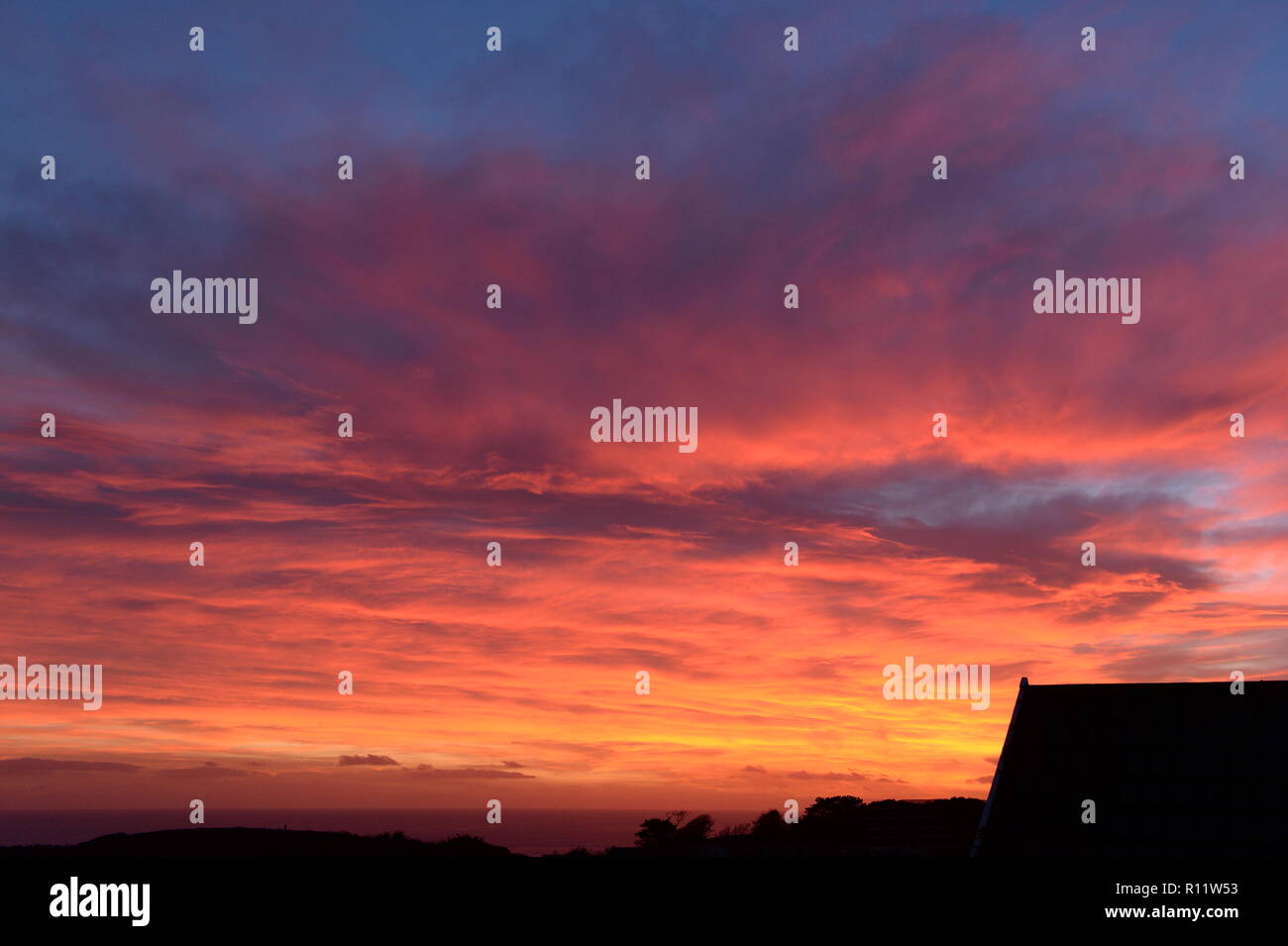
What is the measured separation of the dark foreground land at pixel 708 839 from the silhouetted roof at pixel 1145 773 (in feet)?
34.0

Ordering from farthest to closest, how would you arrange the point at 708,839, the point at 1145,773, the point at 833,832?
the point at 708,839
the point at 833,832
the point at 1145,773

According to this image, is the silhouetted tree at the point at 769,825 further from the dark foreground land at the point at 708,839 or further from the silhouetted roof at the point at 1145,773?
the silhouetted roof at the point at 1145,773

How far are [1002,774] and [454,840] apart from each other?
2434 cm

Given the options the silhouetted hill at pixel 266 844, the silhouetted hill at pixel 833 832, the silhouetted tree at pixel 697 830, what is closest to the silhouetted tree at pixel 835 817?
the silhouetted hill at pixel 833 832

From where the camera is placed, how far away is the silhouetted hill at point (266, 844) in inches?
1464

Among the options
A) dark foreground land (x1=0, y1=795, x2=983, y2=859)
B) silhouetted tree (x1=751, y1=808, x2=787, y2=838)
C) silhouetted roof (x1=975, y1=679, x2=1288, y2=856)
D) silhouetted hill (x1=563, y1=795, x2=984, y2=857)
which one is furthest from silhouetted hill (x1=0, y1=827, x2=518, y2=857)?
silhouetted roof (x1=975, y1=679, x2=1288, y2=856)

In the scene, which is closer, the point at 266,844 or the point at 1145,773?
the point at 1145,773

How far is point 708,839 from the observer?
131 feet

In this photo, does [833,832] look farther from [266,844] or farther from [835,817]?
[266,844]

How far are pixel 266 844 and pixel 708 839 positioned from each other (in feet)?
56.3

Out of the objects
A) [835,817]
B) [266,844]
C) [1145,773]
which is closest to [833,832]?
[835,817]
